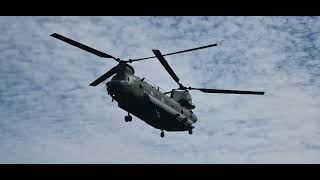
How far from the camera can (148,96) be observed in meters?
28.8

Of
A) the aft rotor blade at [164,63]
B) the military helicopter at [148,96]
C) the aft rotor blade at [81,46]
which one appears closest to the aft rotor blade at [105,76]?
the military helicopter at [148,96]

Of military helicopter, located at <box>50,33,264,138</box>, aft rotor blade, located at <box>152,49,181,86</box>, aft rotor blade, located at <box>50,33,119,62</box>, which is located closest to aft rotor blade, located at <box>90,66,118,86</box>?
military helicopter, located at <box>50,33,264,138</box>

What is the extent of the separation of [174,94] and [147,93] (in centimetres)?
500

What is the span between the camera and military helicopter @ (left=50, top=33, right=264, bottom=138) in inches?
1053

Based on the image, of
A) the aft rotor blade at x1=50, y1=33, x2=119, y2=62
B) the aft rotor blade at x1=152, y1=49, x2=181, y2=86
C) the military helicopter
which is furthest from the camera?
the military helicopter

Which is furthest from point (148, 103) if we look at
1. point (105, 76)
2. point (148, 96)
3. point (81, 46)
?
point (81, 46)

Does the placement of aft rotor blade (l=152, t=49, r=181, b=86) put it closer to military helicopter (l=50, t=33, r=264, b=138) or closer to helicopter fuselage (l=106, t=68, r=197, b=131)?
military helicopter (l=50, t=33, r=264, b=138)

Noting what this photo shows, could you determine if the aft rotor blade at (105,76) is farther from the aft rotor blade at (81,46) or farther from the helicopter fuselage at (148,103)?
the aft rotor blade at (81,46)

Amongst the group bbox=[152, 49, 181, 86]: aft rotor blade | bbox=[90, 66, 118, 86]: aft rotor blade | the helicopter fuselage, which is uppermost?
bbox=[152, 49, 181, 86]: aft rotor blade

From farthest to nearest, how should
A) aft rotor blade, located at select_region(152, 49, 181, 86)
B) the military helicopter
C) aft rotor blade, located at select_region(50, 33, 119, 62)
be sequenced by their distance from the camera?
the military helicopter < aft rotor blade, located at select_region(152, 49, 181, 86) < aft rotor blade, located at select_region(50, 33, 119, 62)

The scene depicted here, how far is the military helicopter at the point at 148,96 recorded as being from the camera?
26.8 meters
